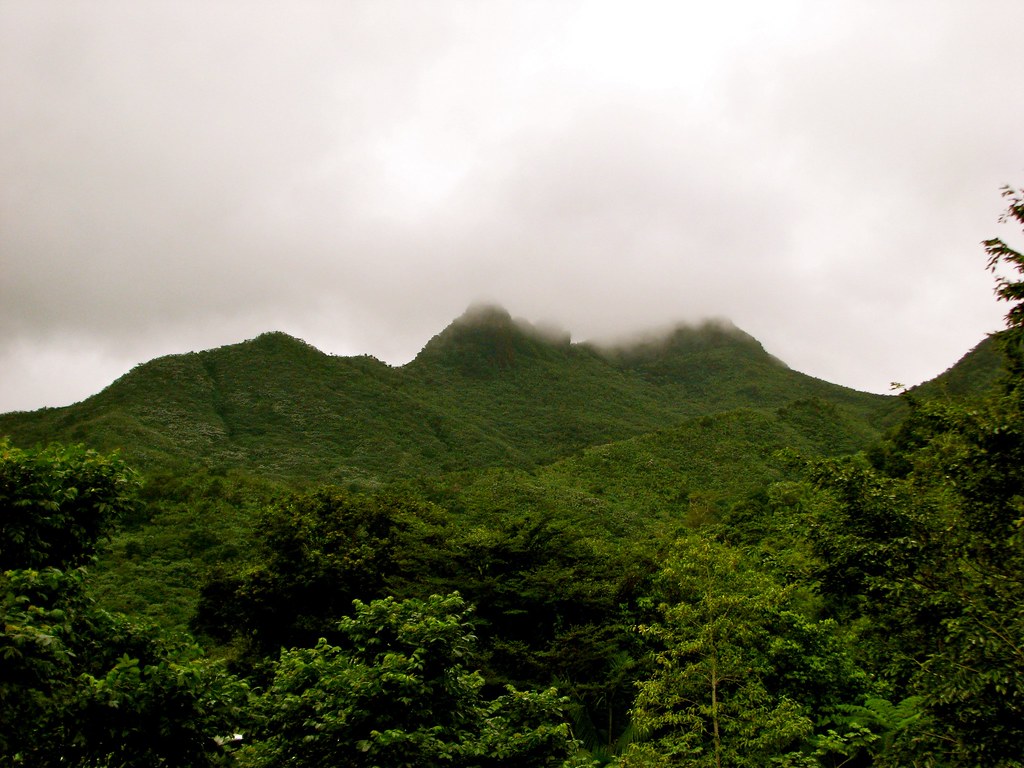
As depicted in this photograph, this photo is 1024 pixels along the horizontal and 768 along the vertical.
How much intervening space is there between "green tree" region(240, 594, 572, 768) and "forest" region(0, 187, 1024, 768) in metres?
0.03

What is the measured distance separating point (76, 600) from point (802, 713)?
1102 centimetres

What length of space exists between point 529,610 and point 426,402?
50.8 metres

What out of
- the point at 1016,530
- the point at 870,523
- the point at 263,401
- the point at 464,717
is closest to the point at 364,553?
the point at 464,717

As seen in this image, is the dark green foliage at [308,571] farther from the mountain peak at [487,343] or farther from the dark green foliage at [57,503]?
the mountain peak at [487,343]

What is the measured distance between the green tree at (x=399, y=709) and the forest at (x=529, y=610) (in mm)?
29

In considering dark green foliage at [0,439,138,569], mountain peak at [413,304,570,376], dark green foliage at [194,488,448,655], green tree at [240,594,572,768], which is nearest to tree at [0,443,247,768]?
dark green foliage at [0,439,138,569]

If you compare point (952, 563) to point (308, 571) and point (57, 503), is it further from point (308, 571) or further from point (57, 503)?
point (308, 571)

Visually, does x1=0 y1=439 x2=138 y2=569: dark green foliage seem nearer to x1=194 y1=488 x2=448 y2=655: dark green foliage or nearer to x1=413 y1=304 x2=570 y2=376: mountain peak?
x1=194 y1=488 x2=448 y2=655: dark green foliage

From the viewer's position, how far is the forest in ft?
16.8

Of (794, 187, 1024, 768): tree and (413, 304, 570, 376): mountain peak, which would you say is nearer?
(794, 187, 1024, 768): tree

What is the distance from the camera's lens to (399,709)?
570 centimetres

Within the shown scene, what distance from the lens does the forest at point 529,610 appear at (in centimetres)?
512

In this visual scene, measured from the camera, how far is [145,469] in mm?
36062

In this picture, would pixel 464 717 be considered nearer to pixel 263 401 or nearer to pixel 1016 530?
pixel 1016 530
